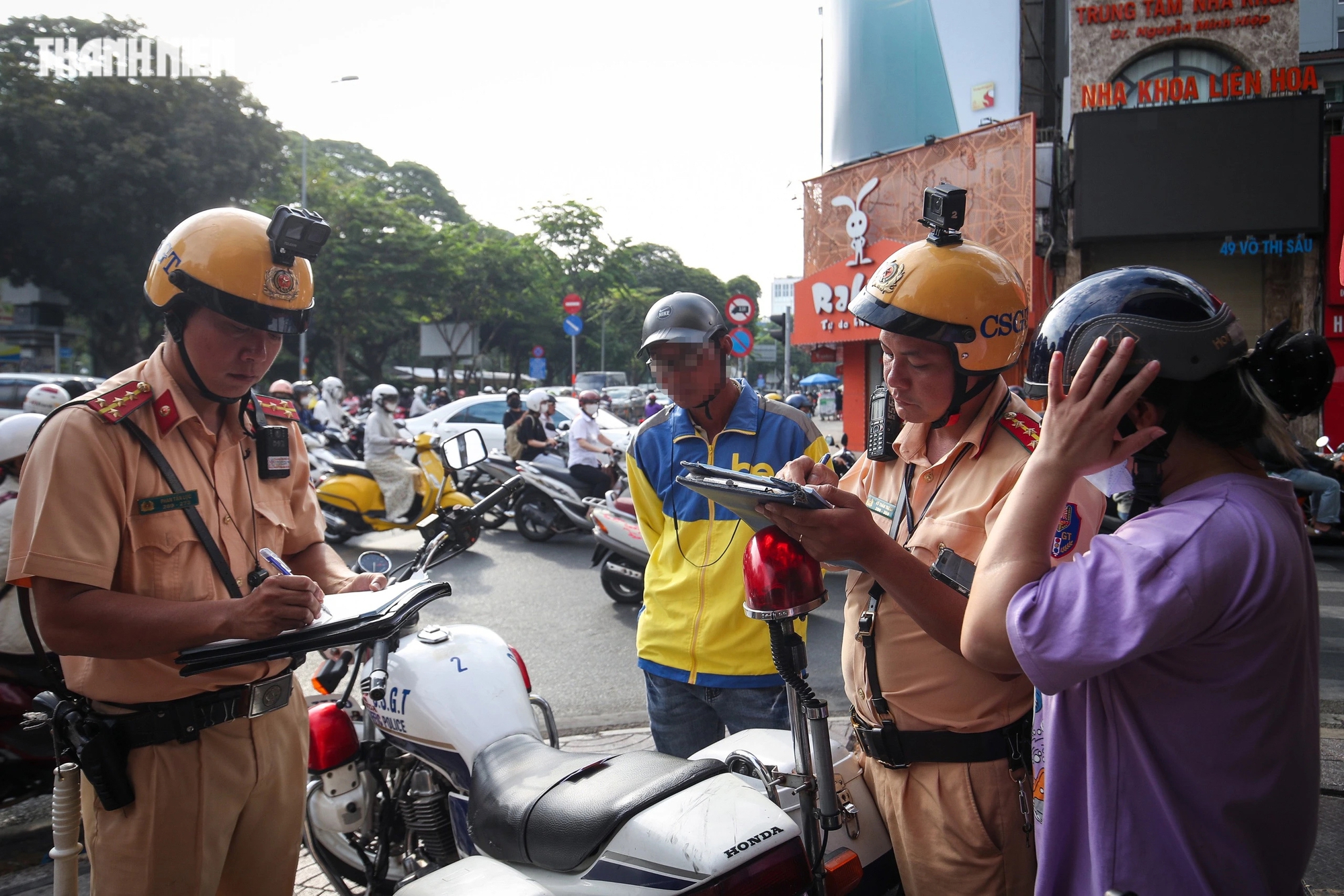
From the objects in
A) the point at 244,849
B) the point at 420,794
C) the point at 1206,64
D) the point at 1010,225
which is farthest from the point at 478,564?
the point at 1206,64

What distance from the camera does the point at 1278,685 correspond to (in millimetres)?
1074

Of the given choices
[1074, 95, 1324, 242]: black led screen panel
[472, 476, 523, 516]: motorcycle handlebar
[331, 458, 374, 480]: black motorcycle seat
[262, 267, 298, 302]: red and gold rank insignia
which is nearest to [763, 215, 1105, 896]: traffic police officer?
[262, 267, 298, 302]: red and gold rank insignia

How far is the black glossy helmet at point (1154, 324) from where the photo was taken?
1139mm

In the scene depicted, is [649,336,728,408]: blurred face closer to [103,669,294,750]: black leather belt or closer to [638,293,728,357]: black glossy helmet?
[638,293,728,357]: black glossy helmet

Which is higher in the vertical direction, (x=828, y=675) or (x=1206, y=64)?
(x=1206, y=64)

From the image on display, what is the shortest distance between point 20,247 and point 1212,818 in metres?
27.2

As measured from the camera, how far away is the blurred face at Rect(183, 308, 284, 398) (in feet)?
5.97

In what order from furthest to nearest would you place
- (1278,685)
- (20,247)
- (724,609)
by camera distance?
(20,247) < (724,609) < (1278,685)

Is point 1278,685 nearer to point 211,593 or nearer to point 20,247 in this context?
point 211,593

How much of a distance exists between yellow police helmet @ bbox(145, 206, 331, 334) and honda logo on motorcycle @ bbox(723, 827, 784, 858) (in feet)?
4.54

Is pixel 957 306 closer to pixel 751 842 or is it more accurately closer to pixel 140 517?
pixel 751 842

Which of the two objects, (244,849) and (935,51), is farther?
(935,51)

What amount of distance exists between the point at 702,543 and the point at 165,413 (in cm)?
135

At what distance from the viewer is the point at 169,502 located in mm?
1730
